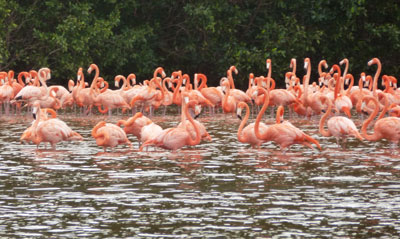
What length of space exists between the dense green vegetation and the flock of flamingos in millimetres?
6201

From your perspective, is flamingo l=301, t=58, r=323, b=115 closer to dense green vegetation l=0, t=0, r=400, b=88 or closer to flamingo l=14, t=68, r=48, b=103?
flamingo l=14, t=68, r=48, b=103

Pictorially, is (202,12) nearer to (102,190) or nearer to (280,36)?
(280,36)

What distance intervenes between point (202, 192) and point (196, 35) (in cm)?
2442

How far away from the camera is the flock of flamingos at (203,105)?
14.0 metres

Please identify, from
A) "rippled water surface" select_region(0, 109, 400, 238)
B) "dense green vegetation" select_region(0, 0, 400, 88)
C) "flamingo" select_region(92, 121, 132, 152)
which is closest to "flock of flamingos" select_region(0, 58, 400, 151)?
"flamingo" select_region(92, 121, 132, 152)

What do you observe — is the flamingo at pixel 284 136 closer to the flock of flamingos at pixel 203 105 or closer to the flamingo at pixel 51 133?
the flock of flamingos at pixel 203 105

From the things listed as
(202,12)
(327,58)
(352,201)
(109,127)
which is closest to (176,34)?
(202,12)

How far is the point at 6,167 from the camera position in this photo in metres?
12.2

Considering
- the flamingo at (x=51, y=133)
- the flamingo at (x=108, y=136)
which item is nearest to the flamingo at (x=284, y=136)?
the flamingo at (x=108, y=136)

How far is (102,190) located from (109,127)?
3952 mm

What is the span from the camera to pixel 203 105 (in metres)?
22.0

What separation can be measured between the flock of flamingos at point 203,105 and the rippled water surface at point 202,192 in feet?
0.87

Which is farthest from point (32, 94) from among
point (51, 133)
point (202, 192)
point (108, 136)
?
point (202, 192)

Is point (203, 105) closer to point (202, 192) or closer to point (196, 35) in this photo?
point (202, 192)
